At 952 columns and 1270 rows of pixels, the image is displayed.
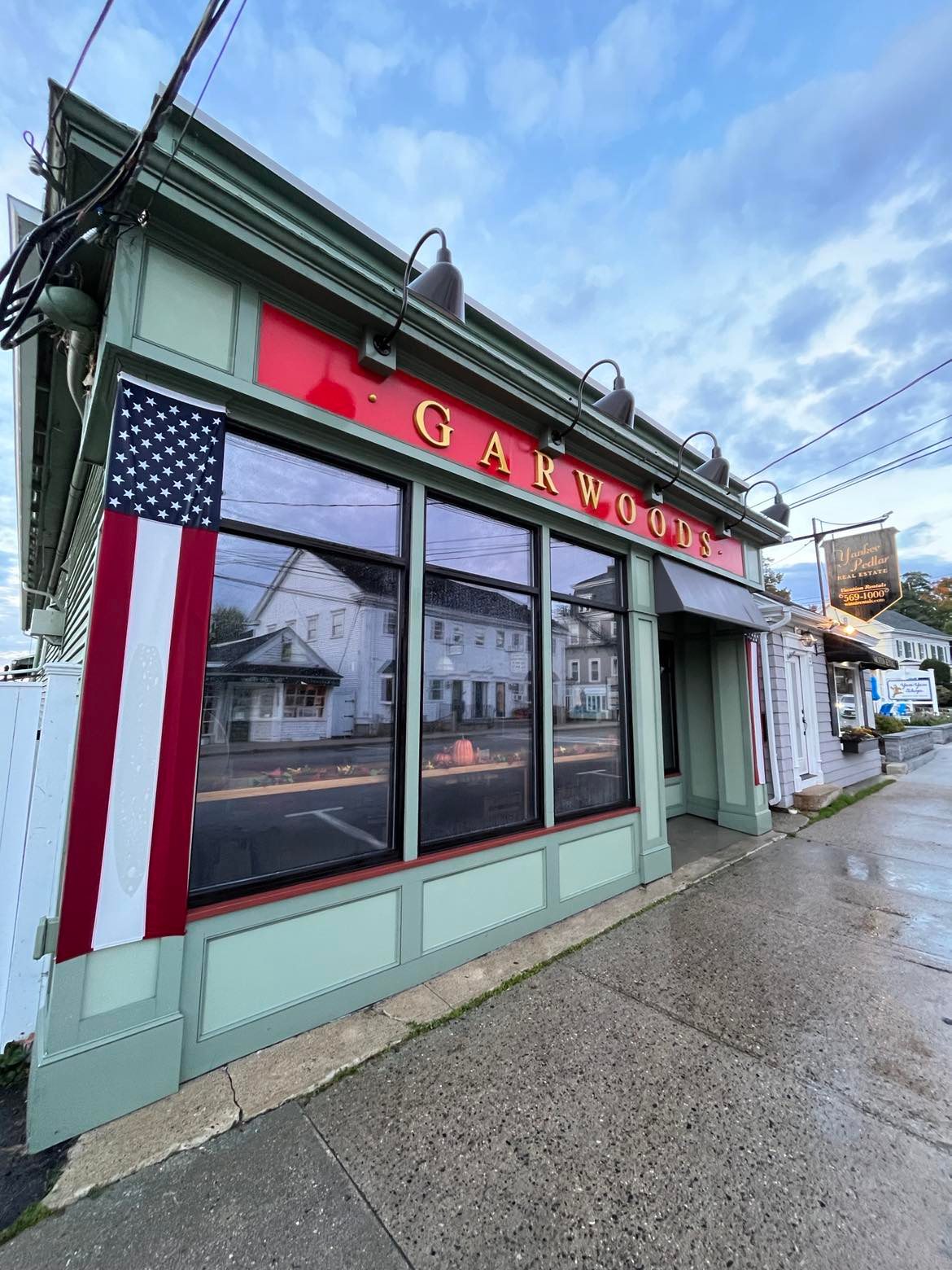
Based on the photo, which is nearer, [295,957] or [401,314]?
[295,957]

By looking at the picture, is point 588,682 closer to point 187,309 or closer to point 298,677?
point 298,677

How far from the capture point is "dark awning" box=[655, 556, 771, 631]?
194 inches

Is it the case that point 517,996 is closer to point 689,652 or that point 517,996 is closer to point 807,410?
point 689,652

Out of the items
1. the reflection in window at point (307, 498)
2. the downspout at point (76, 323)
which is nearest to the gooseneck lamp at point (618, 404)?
the reflection in window at point (307, 498)

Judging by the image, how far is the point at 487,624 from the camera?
3719 mm

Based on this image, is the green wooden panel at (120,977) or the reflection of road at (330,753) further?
the reflection of road at (330,753)

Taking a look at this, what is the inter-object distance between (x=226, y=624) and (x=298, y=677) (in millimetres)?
474

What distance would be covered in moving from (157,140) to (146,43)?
2.40ft

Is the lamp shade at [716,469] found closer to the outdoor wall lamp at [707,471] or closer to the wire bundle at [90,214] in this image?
the outdoor wall lamp at [707,471]

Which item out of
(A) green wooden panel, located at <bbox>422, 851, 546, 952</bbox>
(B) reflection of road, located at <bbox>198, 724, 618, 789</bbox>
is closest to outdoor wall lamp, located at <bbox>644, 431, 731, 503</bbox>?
(B) reflection of road, located at <bbox>198, 724, 618, 789</bbox>

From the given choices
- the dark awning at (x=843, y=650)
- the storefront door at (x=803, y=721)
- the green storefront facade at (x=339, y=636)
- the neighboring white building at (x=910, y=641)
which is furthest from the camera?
the neighboring white building at (x=910, y=641)

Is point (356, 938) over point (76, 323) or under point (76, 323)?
under

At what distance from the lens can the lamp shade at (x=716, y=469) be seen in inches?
212

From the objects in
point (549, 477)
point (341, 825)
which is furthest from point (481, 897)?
point (549, 477)
